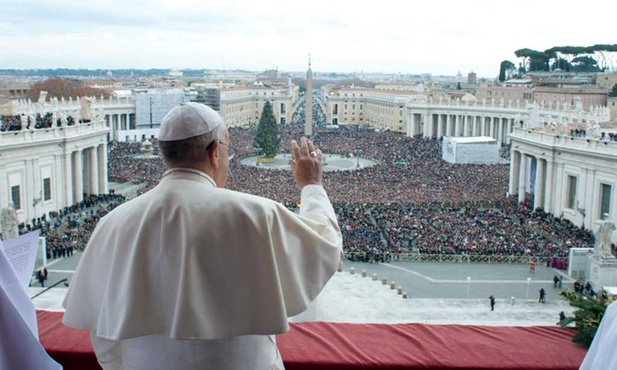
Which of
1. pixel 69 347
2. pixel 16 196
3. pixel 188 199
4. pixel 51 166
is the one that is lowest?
pixel 16 196

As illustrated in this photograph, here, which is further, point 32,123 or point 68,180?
point 68,180

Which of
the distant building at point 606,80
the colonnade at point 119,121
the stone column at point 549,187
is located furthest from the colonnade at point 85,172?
the distant building at point 606,80

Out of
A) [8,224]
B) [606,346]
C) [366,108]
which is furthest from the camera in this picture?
[366,108]

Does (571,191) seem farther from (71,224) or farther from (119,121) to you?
(119,121)

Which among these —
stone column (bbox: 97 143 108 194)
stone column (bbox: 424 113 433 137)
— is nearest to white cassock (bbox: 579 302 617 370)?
stone column (bbox: 97 143 108 194)

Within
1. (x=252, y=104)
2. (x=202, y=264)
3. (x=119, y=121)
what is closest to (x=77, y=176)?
(x=119, y=121)

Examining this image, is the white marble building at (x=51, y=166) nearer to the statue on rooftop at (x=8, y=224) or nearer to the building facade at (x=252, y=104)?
the statue on rooftop at (x=8, y=224)
